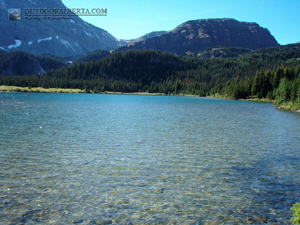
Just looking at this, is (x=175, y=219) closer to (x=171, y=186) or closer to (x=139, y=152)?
(x=171, y=186)

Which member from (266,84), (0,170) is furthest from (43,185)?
(266,84)

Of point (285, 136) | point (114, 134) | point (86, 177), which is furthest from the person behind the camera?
point (285, 136)

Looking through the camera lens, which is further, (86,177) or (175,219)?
(86,177)

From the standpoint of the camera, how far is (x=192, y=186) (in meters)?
15.6

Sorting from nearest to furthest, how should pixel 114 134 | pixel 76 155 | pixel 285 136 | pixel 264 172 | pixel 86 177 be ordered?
pixel 86 177 < pixel 264 172 < pixel 76 155 < pixel 114 134 < pixel 285 136

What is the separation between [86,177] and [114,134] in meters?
16.2

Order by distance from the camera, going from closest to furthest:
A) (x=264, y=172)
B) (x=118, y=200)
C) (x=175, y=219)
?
(x=175, y=219) → (x=118, y=200) → (x=264, y=172)

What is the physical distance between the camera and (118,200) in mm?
13312

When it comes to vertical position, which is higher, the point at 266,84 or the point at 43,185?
the point at 266,84

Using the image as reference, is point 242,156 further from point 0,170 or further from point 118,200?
point 0,170

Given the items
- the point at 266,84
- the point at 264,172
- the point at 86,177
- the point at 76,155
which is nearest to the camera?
the point at 86,177

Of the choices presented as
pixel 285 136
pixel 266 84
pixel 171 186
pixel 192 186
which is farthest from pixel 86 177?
pixel 266 84

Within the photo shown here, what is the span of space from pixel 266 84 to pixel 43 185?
176535 mm

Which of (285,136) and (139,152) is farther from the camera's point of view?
(285,136)
